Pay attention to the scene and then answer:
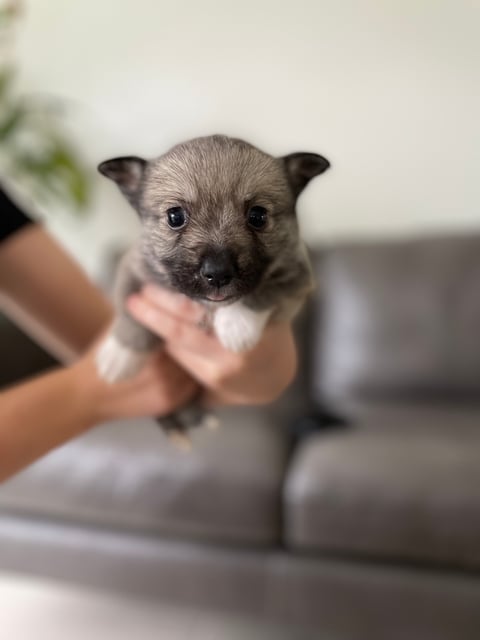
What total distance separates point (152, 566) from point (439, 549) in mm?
864

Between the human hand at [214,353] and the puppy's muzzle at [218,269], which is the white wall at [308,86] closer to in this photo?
the human hand at [214,353]

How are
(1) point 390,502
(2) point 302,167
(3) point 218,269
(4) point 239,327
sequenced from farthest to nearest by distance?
(1) point 390,502 → (4) point 239,327 → (2) point 302,167 → (3) point 218,269

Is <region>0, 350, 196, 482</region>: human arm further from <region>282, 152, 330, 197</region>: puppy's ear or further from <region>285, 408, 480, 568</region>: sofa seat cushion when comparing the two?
<region>285, 408, 480, 568</region>: sofa seat cushion

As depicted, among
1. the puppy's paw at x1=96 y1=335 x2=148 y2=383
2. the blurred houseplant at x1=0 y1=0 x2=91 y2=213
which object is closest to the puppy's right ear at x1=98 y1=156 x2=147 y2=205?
the puppy's paw at x1=96 y1=335 x2=148 y2=383

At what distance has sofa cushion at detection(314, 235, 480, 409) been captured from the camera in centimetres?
229

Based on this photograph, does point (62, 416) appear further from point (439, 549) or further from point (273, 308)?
point (439, 549)

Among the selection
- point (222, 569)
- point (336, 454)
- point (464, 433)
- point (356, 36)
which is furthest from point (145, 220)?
point (356, 36)

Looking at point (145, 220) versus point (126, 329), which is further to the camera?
point (126, 329)

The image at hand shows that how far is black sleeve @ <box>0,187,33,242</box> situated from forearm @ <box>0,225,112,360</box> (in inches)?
0.5

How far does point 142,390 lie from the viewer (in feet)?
3.56

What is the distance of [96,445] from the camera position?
1837 mm

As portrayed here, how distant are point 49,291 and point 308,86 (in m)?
1.40

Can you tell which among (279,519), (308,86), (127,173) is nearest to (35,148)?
(308,86)

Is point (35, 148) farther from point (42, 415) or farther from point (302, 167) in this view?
point (302, 167)
